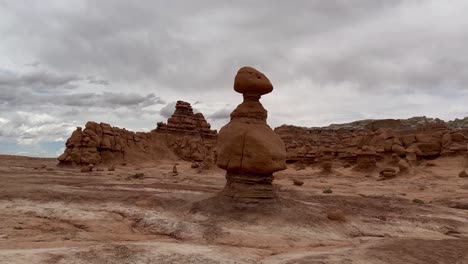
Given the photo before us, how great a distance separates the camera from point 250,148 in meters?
14.9

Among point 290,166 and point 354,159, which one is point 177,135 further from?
point 354,159

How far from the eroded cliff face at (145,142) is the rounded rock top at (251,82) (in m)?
30.1

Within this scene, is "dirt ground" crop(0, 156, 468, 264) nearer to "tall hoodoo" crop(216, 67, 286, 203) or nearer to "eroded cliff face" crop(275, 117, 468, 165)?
"tall hoodoo" crop(216, 67, 286, 203)

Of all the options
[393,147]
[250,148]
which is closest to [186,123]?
[393,147]

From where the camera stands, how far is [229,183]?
616 inches

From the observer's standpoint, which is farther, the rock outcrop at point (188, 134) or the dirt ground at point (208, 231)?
the rock outcrop at point (188, 134)

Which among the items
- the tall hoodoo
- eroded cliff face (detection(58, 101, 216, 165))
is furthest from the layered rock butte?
the tall hoodoo

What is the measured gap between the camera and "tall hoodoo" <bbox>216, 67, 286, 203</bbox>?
14914 mm

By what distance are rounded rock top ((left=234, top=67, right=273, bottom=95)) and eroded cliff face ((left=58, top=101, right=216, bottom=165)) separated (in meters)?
30.1

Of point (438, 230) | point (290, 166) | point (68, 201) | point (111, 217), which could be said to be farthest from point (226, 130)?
point (290, 166)

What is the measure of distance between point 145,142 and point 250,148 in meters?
45.8

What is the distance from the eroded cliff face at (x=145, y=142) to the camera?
46281mm

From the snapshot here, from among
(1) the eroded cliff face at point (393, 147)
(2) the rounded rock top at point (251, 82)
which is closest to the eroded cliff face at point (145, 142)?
(1) the eroded cliff face at point (393, 147)

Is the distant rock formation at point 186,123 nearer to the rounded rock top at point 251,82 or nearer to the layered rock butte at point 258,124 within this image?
the layered rock butte at point 258,124
